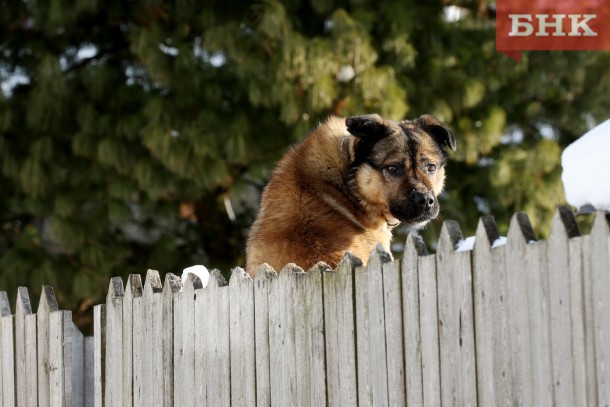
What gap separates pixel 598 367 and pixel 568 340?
14 cm

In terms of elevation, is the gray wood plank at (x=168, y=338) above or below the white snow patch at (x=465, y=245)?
below

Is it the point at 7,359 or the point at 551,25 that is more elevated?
the point at 551,25

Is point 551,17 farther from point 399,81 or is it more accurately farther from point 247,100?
point 247,100

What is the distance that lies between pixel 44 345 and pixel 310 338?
7.94 feet

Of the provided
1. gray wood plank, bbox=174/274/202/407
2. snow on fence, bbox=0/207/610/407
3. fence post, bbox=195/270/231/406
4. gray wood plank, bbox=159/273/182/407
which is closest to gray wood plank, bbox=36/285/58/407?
snow on fence, bbox=0/207/610/407

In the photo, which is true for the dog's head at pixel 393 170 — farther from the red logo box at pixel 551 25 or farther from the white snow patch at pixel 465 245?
the red logo box at pixel 551 25

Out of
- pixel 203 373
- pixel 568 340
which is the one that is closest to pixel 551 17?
pixel 203 373

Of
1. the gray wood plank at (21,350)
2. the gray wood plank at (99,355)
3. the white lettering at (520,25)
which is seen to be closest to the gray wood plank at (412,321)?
the gray wood plank at (99,355)

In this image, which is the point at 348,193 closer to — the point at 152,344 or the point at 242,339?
the point at 152,344

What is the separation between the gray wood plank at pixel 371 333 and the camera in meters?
4.16

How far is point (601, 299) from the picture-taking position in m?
3.27

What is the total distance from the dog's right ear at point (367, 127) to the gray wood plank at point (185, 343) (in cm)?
144

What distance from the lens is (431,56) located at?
14891mm

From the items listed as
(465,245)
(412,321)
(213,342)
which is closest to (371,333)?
(412,321)
